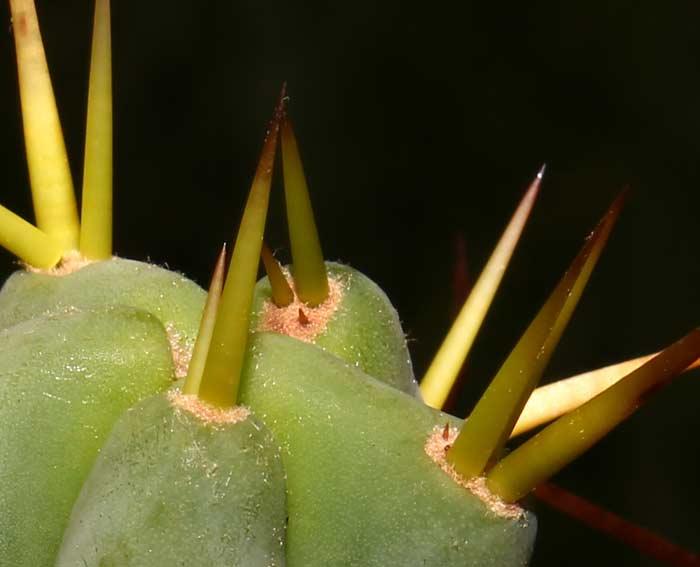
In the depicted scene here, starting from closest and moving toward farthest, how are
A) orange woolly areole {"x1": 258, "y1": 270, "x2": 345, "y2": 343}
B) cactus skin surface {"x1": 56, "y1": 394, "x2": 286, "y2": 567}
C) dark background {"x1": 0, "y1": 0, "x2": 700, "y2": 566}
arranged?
cactus skin surface {"x1": 56, "y1": 394, "x2": 286, "y2": 567} < orange woolly areole {"x1": 258, "y1": 270, "x2": 345, "y2": 343} < dark background {"x1": 0, "y1": 0, "x2": 700, "y2": 566}

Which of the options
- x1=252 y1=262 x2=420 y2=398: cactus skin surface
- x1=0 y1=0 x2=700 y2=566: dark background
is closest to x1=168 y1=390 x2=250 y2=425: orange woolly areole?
x1=252 y1=262 x2=420 y2=398: cactus skin surface

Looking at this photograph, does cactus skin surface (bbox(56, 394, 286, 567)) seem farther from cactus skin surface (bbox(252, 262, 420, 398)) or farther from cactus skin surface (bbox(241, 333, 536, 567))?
cactus skin surface (bbox(252, 262, 420, 398))

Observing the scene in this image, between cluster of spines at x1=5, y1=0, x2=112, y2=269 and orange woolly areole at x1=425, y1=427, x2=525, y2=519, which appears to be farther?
cluster of spines at x1=5, y1=0, x2=112, y2=269

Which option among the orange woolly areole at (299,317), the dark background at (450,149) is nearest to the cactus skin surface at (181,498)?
the orange woolly areole at (299,317)

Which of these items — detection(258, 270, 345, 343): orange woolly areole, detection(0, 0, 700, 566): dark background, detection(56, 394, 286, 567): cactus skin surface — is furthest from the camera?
detection(0, 0, 700, 566): dark background

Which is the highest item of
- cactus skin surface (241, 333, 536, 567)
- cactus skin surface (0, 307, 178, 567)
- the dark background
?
cactus skin surface (241, 333, 536, 567)

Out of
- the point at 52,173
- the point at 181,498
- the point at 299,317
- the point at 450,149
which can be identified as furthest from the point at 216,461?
the point at 450,149

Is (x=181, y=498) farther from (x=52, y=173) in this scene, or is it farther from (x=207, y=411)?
(x=52, y=173)
